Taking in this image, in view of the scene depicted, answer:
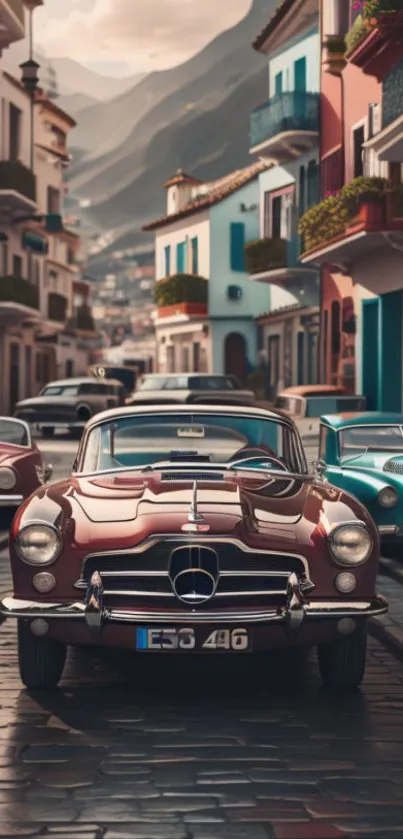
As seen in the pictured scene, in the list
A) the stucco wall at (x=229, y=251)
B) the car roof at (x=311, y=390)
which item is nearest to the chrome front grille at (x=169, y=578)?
the car roof at (x=311, y=390)

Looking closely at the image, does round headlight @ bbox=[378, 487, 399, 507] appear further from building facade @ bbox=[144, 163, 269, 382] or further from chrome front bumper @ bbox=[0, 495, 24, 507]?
building facade @ bbox=[144, 163, 269, 382]

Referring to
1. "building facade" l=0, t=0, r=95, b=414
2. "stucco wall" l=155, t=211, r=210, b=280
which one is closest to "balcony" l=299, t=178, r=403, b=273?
"building facade" l=0, t=0, r=95, b=414

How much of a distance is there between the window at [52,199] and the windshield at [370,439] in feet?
177

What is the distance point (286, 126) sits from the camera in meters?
37.3

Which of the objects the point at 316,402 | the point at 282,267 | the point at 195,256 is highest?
the point at 195,256

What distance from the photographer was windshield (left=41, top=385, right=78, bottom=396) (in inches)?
1303

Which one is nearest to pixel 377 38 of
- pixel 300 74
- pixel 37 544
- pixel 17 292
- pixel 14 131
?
pixel 300 74

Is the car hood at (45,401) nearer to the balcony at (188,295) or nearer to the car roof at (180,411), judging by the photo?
the car roof at (180,411)

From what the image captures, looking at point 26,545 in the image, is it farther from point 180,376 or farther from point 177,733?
point 180,376

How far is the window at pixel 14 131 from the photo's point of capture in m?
49.1

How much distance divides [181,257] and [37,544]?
2092 inches

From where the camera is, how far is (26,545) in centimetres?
679

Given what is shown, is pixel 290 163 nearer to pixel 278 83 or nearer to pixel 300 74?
Answer: pixel 300 74

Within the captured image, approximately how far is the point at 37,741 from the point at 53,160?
2458 inches
